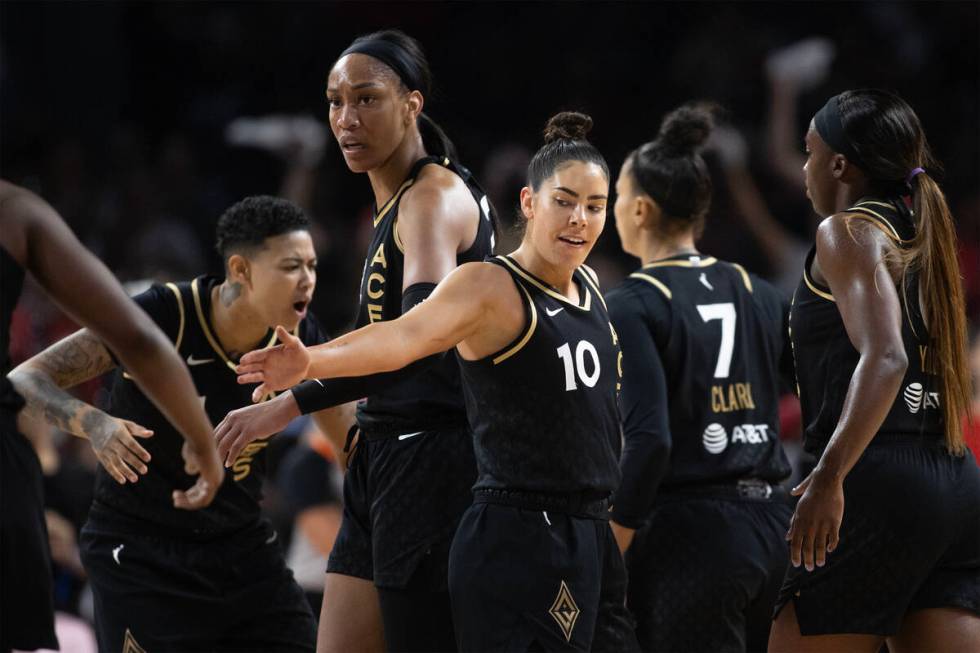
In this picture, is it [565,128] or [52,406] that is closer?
[565,128]

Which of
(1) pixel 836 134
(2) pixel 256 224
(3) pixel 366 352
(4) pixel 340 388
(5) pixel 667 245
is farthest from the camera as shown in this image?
(5) pixel 667 245

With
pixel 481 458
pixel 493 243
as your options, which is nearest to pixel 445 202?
pixel 493 243

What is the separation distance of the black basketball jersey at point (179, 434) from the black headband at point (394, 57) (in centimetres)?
113

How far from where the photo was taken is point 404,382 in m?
4.35

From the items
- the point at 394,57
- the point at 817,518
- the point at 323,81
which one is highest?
the point at 323,81

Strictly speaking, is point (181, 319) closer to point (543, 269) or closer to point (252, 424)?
point (252, 424)

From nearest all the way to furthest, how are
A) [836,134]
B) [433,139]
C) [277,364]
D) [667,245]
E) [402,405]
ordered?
[277,364] → [836,134] → [402,405] → [433,139] → [667,245]

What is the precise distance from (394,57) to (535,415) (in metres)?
1.49

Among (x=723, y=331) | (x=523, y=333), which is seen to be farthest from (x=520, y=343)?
(x=723, y=331)

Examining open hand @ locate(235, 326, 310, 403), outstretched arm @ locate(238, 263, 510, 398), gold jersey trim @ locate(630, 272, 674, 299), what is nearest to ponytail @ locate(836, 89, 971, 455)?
gold jersey trim @ locate(630, 272, 674, 299)

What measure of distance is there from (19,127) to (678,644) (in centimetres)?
885

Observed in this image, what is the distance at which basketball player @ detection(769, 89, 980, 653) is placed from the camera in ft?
12.9

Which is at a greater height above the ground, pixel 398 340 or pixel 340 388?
pixel 398 340

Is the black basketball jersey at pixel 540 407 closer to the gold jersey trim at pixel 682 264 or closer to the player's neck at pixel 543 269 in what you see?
the player's neck at pixel 543 269
